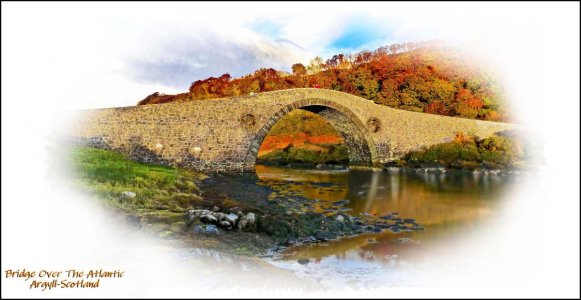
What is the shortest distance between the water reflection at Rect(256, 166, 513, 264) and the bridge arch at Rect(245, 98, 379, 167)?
2.78 metres

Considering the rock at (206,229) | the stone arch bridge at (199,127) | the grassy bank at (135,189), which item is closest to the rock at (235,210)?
the grassy bank at (135,189)

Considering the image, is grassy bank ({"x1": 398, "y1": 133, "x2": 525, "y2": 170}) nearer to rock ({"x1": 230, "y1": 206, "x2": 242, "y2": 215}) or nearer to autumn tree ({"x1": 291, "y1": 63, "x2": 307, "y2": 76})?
rock ({"x1": 230, "y1": 206, "x2": 242, "y2": 215})

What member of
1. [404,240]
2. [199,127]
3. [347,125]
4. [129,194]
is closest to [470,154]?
[347,125]

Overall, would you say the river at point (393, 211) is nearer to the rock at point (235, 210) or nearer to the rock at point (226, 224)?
the rock at point (226, 224)

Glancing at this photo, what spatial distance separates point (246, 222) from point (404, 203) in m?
6.66

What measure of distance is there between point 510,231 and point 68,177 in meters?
10.6

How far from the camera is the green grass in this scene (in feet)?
32.1

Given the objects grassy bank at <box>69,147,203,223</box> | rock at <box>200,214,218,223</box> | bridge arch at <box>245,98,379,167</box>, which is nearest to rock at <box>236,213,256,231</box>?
rock at <box>200,214,218,223</box>

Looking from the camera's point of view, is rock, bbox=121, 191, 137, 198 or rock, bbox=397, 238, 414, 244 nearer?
rock, bbox=397, 238, 414, 244

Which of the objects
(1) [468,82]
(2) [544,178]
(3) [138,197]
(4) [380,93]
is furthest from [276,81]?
(3) [138,197]

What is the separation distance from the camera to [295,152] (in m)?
35.4

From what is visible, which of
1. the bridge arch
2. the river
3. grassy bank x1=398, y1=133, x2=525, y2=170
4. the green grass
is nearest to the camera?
the river

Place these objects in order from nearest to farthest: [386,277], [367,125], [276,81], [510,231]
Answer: [386,277]
[510,231]
[367,125]
[276,81]

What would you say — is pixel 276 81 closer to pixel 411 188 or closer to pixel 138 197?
pixel 411 188
